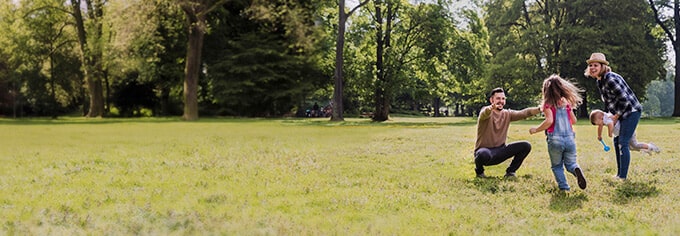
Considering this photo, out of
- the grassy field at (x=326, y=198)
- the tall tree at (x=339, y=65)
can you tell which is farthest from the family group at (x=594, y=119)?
the tall tree at (x=339, y=65)

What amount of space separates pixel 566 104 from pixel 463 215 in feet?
7.88

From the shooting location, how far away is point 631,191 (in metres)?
6.22

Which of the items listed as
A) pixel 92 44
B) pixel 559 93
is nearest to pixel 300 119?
pixel 92 44

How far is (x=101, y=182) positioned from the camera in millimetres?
7094

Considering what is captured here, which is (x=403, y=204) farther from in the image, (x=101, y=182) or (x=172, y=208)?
(x=101, y=182)

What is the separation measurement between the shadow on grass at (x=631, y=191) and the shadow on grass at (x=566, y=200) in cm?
36

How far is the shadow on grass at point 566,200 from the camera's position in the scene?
534cm

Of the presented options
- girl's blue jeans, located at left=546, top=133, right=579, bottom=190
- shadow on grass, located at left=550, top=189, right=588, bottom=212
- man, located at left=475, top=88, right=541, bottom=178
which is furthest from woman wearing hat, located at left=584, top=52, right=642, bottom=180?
shadow on grass, located at left=550, top=189, right=588, bottom=212

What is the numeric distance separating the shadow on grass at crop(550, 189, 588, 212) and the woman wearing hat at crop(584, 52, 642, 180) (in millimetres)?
1562

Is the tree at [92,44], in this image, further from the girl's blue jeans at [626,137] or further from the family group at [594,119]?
the girl's blue jeans at [626,137]

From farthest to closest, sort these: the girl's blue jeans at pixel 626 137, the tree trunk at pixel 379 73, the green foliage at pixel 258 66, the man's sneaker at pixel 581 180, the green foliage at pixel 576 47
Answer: the green foliage at pixel 258 66
the green foliage at pixel 576 47
the tree trunk at pixel 379 73
the girl's blue jeans at pixel 626 137
the man's sneaker at pixel 581 180

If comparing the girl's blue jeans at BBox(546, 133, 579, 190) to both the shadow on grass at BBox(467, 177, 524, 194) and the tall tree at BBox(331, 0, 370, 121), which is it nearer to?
the shadow on grass at BBox(467, 177, 524, 194)

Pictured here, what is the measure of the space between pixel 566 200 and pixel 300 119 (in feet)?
102

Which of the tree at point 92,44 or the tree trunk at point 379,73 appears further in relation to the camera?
the tree at point 92,44
